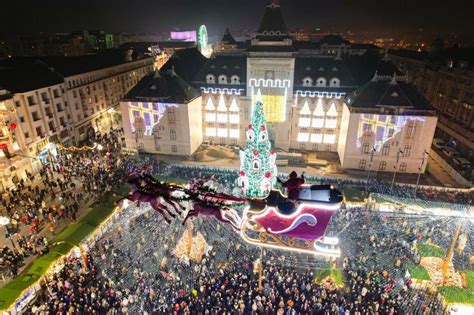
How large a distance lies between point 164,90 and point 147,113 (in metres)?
5.19

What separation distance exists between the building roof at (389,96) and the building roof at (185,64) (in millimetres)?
31280

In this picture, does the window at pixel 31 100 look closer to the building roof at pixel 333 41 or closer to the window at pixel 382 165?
the window at pixel 382 165

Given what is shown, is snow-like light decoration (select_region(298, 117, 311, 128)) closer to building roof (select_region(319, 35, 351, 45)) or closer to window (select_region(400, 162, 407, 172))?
window (select_region(400, 162, 407, 172))

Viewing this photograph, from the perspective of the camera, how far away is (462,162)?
50594 millimetres

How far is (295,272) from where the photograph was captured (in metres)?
27.4

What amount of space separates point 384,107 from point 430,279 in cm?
2730

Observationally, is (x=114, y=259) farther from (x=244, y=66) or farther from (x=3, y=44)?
(x=3, y=44)

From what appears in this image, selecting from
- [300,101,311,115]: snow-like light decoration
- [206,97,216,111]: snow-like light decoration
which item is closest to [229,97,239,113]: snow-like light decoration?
[206,97,216,111]: snow-like light decoration

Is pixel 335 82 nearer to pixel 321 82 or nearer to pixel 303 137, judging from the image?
pixel 321 82

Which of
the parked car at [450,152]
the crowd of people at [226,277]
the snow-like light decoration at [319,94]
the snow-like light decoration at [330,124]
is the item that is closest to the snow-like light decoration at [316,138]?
the snow-like light decoration at [330,124]

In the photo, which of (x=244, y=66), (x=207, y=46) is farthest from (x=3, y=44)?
(x=244, y=66)

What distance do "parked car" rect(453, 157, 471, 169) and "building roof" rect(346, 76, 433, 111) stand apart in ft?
41.1

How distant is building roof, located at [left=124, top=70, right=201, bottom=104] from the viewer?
52438 mm

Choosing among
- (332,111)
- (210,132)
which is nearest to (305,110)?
(332,111)
